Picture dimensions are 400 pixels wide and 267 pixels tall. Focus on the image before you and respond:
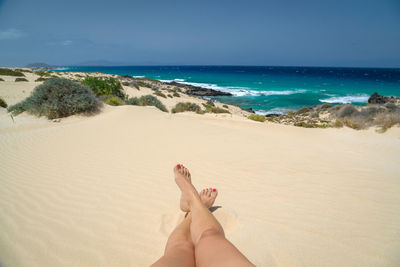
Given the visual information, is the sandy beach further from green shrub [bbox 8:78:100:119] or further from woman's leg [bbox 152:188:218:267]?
green shrub [bbox 8:78:100:119]

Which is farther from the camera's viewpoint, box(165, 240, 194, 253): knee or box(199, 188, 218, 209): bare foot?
box(199, 188, 218, 209): bare foot

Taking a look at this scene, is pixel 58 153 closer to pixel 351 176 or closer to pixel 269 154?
pixel 269 154

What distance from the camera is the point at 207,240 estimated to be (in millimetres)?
1658

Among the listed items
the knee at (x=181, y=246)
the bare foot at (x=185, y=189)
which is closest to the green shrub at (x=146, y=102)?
the bare foot at (x=185, y=189)

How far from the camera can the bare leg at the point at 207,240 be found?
1405 mm

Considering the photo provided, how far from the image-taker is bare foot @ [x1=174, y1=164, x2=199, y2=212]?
7.50 ft

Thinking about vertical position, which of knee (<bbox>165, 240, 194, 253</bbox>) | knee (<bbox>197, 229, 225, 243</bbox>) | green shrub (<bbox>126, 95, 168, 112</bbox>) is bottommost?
knee (<bbox>165, 240, 194, 253</bbox>)

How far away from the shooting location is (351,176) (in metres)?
3.47

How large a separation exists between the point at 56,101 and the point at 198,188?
26.6 feet

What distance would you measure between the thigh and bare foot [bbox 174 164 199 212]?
0.58 meters

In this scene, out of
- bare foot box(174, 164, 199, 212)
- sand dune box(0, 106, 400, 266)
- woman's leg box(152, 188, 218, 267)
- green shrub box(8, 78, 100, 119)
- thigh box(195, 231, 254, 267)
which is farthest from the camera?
green shrub box(8, 78, 100, 119)

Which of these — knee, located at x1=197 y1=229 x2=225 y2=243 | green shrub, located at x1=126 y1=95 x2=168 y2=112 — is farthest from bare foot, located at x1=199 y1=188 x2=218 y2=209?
green shrub, located at x1=126 y1=95 x2=168 y2=112

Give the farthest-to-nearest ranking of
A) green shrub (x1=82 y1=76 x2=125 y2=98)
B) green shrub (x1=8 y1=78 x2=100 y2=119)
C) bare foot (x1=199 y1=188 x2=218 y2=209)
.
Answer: green shrub (x1=82 y1=76 x2=125 y2=98) < green shrub (x1=8 y1=78 x2=100 y2=119) < bare foot (x1=199 y1=188 x2=218 y2=209)

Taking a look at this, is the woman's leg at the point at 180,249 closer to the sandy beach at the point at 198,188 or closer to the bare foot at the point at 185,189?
the bare foot at the point at 185,189
